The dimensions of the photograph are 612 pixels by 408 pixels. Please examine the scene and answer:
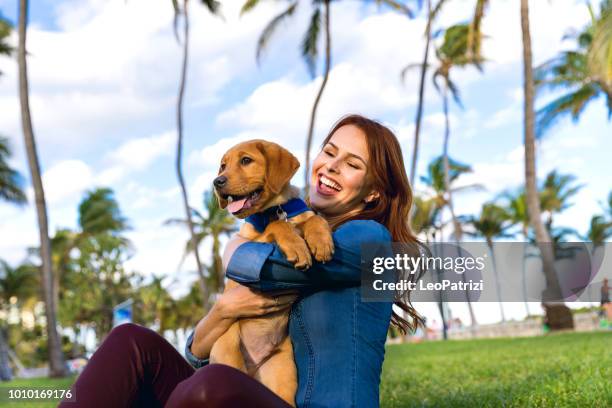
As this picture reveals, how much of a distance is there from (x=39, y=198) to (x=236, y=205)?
17.1 meters

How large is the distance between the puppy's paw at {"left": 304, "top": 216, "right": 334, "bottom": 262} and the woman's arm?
0.03 meters

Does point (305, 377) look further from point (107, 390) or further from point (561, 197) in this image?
point (561, 197)

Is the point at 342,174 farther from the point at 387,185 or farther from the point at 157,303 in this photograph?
the point at 157,303

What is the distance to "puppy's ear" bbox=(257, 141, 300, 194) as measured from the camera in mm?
3207

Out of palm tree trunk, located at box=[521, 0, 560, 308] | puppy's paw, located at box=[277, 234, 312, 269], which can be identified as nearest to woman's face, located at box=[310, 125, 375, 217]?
puppy's paw, located at box=[277, 234, 312, 269]

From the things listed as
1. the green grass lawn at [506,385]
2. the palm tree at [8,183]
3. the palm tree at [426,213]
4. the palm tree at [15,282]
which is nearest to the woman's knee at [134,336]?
the green grass lawn at [506,385]

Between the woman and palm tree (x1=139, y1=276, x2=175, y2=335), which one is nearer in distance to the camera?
the woman

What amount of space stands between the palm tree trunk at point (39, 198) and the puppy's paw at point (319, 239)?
17.5m

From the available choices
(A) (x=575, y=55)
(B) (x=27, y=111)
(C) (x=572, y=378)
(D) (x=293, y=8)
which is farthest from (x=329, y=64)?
(C) (x=572, y=378)

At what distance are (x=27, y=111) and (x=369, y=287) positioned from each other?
18.8 meters

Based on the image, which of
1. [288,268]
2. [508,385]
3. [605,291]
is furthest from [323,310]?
[508,385]

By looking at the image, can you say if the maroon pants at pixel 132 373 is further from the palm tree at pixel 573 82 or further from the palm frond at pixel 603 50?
the palm tree at pixel 573 82

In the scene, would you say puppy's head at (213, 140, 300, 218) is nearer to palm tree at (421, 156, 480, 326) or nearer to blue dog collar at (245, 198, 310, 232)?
blue dog collar at (245, 198, 310, 232)

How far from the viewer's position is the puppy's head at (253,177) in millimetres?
3203
